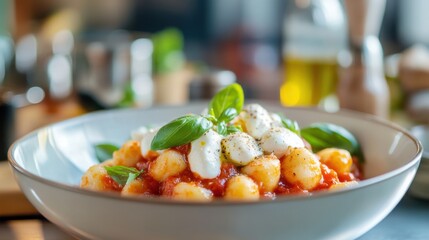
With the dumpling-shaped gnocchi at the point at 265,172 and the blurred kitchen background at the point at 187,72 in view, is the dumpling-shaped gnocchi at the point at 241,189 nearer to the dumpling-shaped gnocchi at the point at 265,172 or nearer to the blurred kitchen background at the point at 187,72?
the dumpling-shaped gnocchi at the point at 265,172

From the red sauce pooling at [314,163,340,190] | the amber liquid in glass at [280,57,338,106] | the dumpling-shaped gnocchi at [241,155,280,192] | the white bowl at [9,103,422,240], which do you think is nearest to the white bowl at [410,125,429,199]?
the white bowl at [9,103,422,240]

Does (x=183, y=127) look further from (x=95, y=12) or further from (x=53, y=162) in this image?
(x=95, y=12)

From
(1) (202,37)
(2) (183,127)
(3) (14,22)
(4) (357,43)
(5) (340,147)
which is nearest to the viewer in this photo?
(2) (183,127)

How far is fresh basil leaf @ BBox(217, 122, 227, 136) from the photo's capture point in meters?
1.17

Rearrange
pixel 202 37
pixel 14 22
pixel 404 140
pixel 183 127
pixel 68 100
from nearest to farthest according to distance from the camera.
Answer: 1. pixel 183 127
2. pixel 404 140
3. pixel 68 100
4. pixel 14 22
5. pixel 202 37

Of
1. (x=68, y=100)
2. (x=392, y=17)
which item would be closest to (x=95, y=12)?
(x=392, y=17)

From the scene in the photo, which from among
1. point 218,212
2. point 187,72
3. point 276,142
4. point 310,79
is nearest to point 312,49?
point 310,79

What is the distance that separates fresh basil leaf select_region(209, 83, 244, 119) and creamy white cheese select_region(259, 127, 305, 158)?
149mm

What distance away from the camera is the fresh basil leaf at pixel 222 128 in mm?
1172

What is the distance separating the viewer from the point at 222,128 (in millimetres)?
1184

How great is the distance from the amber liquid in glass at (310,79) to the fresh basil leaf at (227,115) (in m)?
0.82

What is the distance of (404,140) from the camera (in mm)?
1251

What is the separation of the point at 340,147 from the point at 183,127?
398 millimetres

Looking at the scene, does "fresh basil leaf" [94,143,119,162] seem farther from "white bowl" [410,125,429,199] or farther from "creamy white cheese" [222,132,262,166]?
"white bowl" [410,125,429,199]
